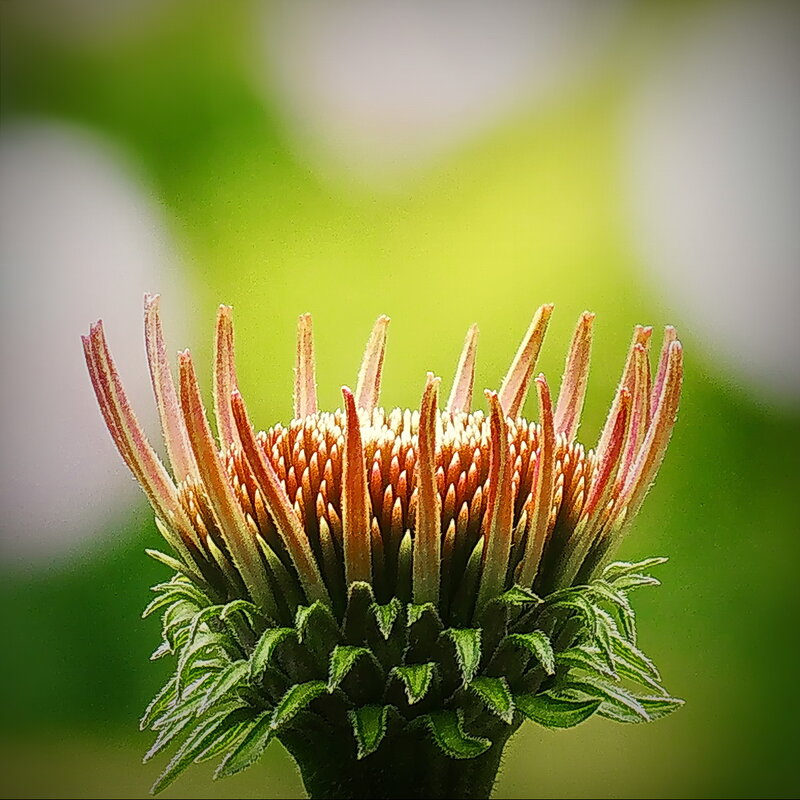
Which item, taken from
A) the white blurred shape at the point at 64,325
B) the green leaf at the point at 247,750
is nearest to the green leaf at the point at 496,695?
the green leaf at the point at 247,750

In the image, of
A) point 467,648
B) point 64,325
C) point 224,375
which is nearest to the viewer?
point 467,648

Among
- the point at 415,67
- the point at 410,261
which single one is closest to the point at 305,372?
Result: the point at 410,261

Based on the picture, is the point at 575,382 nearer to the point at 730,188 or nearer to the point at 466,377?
the point at 466,377

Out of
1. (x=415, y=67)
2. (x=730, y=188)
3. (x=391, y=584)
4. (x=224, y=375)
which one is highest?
(x=415, y=67)

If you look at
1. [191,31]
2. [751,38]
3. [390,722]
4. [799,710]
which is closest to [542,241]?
[751,38]

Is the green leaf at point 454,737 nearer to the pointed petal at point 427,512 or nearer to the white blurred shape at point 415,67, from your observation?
the pointed petal at point 427,512

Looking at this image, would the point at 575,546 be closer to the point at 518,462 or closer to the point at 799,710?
the point at 518,462
